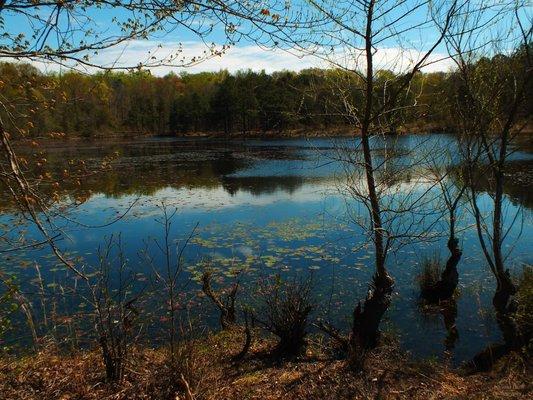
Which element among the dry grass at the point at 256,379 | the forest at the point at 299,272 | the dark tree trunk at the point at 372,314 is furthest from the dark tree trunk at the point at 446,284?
the dry grass at the point at 256,379

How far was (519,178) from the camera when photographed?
66.1 ft

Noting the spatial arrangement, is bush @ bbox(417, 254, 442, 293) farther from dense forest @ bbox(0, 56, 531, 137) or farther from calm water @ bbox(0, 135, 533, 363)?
dense forest @ bbox(0, 56, 531, 137)

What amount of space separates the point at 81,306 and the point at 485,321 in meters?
7.25

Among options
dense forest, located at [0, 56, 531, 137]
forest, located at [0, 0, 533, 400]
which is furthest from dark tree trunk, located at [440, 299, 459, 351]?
dense forest, located at [0, 56, 531, 137]

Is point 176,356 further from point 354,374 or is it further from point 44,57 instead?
point 44,57

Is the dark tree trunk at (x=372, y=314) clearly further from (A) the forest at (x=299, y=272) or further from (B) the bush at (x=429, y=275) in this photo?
(B) the bush at (x=429, y=275)

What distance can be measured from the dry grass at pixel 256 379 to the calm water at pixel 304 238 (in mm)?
1428

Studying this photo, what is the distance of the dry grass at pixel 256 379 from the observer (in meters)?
4.56

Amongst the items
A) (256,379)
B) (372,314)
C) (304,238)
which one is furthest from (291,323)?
(304,238)

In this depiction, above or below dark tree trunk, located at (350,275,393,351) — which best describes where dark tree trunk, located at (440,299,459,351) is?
below

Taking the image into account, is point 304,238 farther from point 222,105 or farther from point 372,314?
point 222,105

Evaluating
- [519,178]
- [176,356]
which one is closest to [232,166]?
[519,178]

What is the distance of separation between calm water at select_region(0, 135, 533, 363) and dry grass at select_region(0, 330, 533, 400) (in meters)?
1.43

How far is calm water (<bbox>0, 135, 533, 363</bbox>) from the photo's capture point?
7961mm
